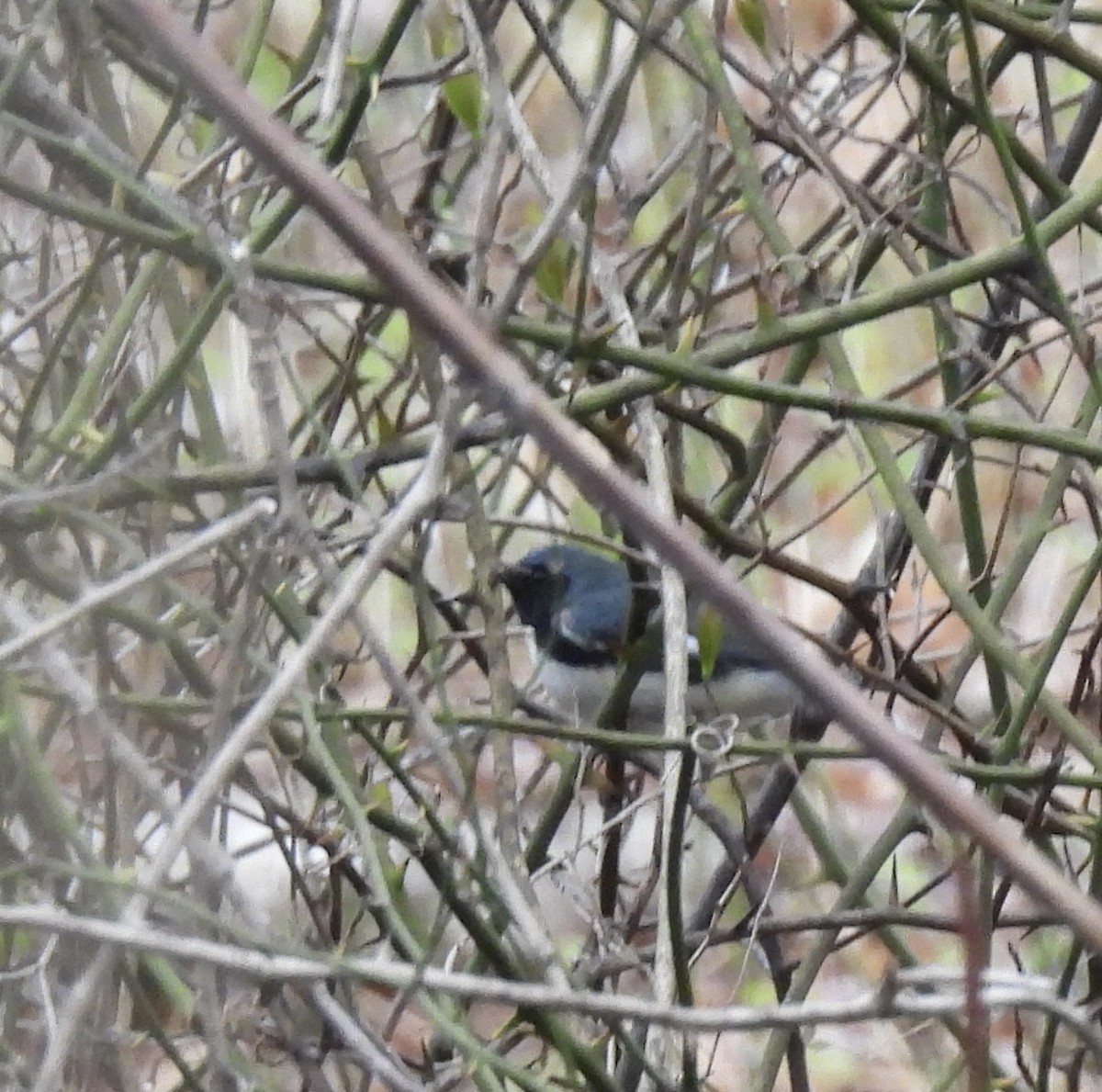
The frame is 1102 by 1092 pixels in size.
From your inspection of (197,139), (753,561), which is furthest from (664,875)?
(197,139)

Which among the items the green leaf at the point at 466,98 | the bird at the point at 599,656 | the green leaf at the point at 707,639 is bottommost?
the green leaf at the point at 707,639

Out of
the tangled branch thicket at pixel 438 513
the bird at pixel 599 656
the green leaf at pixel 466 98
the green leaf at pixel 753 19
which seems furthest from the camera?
the bird at pixel 599 656

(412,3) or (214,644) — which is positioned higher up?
(412,3)

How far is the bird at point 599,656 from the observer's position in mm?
3186

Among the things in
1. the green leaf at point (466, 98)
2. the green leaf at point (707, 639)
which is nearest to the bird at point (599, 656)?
the green leaf at point (707, 639)

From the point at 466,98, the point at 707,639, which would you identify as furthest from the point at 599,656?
the point at 466,98

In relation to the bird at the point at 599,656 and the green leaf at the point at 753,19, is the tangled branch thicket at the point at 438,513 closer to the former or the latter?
the green leaf at the point at 753,19

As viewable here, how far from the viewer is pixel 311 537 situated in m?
1.11

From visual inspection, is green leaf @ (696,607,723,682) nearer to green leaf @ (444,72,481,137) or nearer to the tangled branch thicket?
the tangled branch thicket

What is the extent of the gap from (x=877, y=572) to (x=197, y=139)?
3.35ft

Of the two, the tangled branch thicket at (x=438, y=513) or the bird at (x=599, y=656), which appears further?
the bird at (x=599, y=656)

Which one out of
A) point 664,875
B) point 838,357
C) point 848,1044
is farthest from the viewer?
point 848,1044

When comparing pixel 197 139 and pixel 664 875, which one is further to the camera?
pixel 197 139

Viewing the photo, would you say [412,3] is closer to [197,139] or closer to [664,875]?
[197,139]
